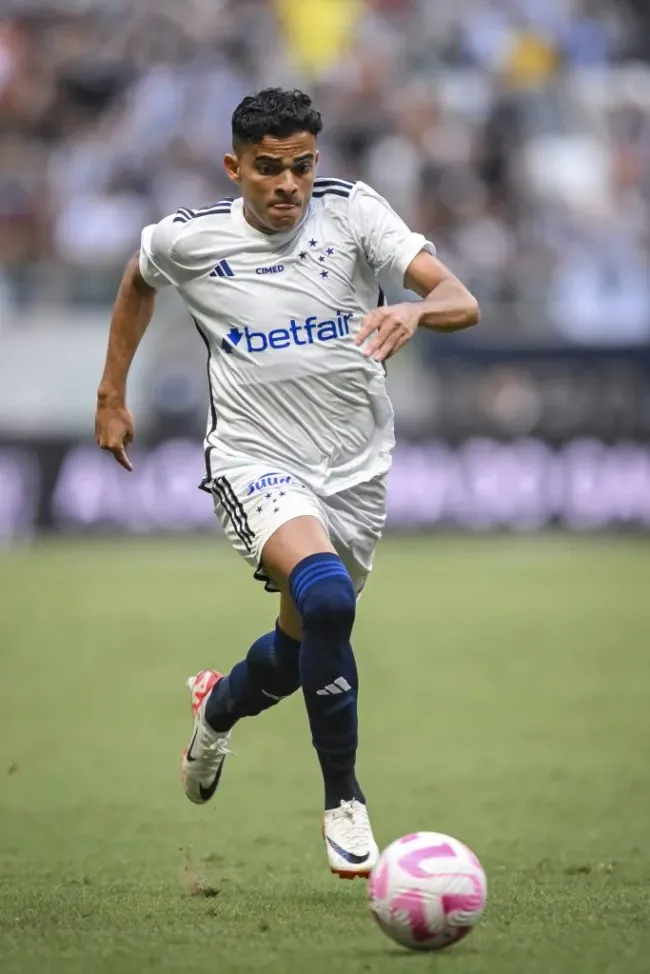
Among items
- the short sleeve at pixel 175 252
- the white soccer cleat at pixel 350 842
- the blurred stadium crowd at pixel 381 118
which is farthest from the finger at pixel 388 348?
the blurred stadium crowd at pixel 381 118

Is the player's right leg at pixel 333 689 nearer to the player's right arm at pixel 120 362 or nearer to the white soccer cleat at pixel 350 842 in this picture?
the white soccer cleat at pixel 350 842

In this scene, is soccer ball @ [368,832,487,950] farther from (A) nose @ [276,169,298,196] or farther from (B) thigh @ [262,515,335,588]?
(A) nose @ [276,169,298,196]

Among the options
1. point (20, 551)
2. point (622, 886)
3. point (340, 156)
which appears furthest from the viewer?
point (340, 156)

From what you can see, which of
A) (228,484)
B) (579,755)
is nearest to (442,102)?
(579,755)

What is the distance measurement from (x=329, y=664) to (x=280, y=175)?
1.54 metres

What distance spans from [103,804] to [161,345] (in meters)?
10.2

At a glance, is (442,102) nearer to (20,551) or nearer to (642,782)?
(20,551)

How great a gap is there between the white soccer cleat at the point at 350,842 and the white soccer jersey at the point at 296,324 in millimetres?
1058

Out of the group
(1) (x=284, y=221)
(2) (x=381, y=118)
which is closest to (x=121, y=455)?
(1) (x=284, y=221)

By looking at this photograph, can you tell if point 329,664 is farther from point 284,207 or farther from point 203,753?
point 284,207

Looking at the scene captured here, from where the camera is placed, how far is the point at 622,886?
5.01 metres

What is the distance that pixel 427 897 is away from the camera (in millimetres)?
4129

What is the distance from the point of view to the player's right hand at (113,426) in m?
5.86

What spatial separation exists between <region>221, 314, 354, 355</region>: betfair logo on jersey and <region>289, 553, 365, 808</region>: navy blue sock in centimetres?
77
